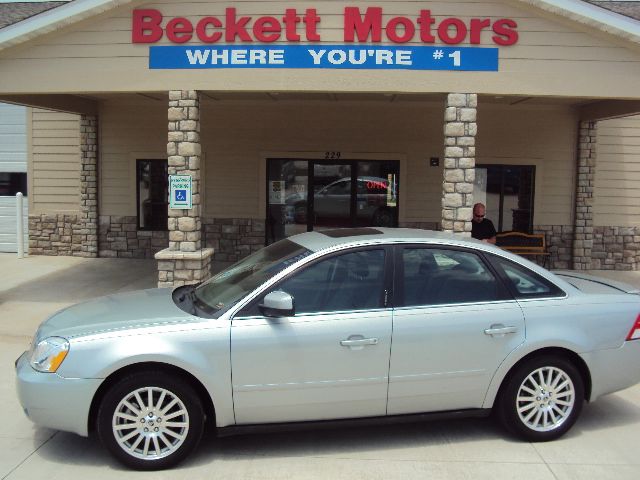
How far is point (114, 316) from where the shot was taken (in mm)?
4629

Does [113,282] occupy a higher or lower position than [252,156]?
lower

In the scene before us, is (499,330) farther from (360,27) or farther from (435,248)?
(360,27)

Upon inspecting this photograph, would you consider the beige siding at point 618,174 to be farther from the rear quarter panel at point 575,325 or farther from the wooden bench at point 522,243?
the rear quarter panel at point 575,325

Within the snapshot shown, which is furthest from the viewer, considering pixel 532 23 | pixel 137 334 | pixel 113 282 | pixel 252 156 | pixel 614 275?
pixel 252 156

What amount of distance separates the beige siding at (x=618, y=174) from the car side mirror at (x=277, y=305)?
34.3 feet

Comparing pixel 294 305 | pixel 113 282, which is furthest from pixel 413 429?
pixel 113 282

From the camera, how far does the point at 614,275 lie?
12508mm

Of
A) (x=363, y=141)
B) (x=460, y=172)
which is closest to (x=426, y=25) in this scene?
(x=460, y=172)

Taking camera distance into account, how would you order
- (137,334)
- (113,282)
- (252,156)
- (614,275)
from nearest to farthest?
1. (137,334)
2. (113,282)
3. (614,275)
4. (252,156)

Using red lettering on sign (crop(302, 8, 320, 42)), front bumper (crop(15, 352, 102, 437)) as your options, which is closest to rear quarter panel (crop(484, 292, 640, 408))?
front bumper (crop(15, 352, 102, 437))

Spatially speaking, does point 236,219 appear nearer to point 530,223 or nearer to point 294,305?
point 530,223

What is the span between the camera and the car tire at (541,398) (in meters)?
4.74

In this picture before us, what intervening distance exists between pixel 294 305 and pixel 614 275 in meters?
9.95

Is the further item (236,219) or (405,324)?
(236,219)
